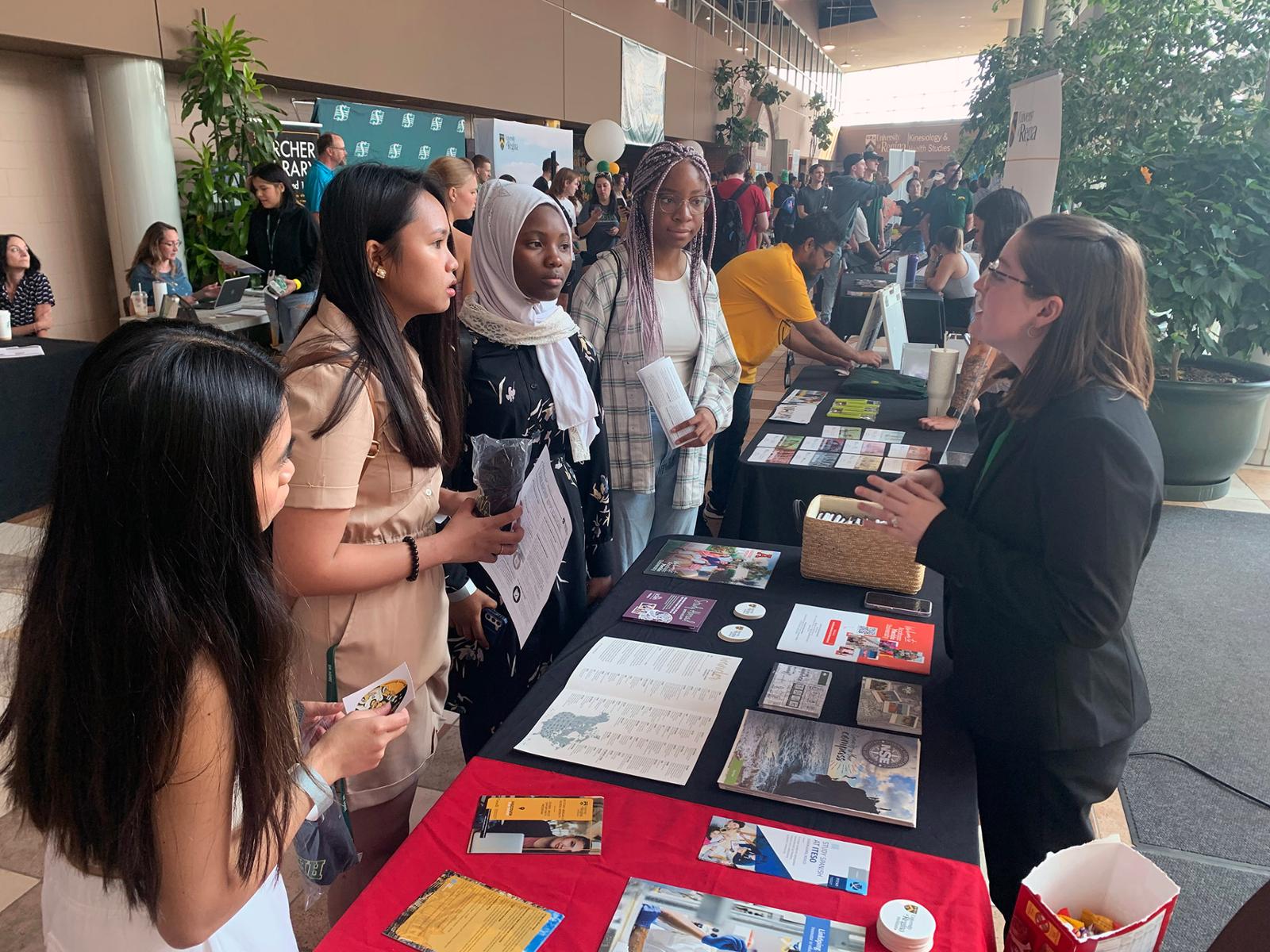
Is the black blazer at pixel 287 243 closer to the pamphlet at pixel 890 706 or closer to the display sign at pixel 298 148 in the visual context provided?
the display sign at pixel 298 148

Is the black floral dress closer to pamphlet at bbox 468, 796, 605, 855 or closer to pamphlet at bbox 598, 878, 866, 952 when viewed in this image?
pamphlet at bbox 468, 796, 605, 855

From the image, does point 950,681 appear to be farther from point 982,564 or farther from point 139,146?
point 139,146

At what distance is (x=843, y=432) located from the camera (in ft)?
9.45

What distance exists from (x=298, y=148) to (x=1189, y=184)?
6.20 meters

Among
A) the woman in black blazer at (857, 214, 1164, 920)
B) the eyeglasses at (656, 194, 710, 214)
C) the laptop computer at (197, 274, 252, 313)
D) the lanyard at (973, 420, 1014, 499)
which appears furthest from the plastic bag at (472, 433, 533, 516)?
the laptop computer at (197, 274, 252, 313)

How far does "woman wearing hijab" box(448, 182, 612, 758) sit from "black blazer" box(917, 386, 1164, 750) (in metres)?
0.73

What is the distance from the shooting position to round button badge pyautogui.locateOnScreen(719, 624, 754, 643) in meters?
1.53

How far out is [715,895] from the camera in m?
0.96

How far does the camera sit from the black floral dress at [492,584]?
5.41ft

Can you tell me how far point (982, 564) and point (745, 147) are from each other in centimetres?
1697

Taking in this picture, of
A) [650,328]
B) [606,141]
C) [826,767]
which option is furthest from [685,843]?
[606,141]

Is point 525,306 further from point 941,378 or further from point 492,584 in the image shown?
point 941,378

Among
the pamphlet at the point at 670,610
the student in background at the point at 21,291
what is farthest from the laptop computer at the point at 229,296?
the pamphlet at the point at 670,610

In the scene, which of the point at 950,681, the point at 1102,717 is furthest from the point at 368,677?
the point at 1102,717
